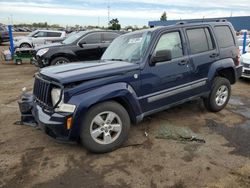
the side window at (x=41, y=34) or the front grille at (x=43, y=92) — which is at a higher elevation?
the side window at (x=41, y=34)

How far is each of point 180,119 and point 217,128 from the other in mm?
768

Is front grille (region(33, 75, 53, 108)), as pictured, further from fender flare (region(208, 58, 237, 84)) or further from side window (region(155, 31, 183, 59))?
fender flare (region(208, 58, 237, 84))

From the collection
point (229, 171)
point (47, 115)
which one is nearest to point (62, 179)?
point (47, 115)

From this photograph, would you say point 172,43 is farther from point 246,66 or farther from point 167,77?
point 246,66

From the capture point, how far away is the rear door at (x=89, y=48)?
32.4ft

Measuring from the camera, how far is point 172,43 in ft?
15.0

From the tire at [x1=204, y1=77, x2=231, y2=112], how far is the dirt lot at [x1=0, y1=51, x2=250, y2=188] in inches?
13.5

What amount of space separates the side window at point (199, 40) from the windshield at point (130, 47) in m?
1.00

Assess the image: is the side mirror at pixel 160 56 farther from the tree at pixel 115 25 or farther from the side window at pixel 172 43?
the tree at pixel 115 25

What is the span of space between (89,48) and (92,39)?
472 mm

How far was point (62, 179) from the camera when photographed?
10.5ft

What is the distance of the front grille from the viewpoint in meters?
3.66

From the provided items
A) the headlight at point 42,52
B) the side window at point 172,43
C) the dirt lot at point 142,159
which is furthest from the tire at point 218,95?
the headlight at point 42,52

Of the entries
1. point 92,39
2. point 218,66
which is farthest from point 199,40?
point 92,39
